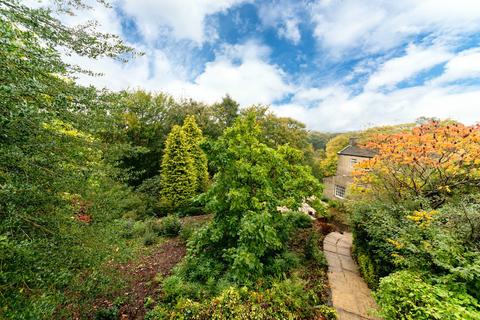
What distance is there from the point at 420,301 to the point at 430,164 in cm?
589

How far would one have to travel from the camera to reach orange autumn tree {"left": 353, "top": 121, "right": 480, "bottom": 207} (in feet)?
21.2

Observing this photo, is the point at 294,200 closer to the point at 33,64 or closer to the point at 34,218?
the point at 34,218

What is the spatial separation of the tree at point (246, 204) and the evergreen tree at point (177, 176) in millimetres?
6036

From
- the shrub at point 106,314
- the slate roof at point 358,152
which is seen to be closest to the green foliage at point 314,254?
the shrub at point 106,314

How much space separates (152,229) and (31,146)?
25.1 feet

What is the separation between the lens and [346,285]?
546 centimetres

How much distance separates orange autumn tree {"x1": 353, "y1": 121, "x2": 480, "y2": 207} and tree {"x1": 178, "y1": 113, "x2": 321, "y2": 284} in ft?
11.7

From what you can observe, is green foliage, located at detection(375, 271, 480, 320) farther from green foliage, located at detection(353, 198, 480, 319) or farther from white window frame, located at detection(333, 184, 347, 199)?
white window frame, located at detection(333, 184, 347, 199)

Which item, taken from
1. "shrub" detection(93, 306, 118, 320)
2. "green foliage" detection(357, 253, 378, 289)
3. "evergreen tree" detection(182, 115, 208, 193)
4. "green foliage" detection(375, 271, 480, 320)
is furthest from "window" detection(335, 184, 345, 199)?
"shrub" detection(93, 306, 118, 320)

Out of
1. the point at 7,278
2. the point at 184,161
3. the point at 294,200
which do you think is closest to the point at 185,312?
the point at 7,278

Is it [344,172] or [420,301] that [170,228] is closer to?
[420,301]

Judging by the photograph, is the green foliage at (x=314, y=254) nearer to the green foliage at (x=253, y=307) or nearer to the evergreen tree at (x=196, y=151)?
the green foliage at (x=253, y=307)

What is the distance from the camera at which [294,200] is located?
5.71 m

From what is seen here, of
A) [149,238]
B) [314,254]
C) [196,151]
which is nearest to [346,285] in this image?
[314,254]
